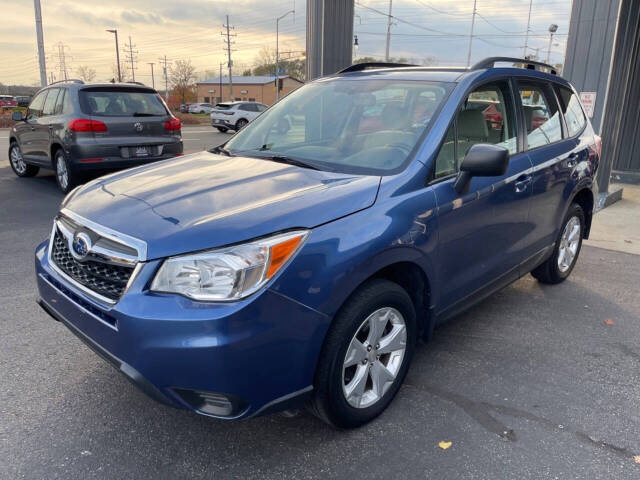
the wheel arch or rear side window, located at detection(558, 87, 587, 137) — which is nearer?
rear side window, located at detection(558, 87, 587, 137)

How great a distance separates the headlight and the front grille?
0.21 metres

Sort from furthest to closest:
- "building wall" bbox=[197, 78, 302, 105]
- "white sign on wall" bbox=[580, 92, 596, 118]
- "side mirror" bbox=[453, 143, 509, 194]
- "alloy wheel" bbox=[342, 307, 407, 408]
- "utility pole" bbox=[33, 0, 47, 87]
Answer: "building wall" bbox=[197, 78, 302, 105] → "utility pole" bbox=[33, 0, 47, 87] → "white sign on wall" bbox=[580, 92, 596, 118] → "side mirror" bbox=[453, 143, 509, 194] → "alloy wheel" bbox=[342, 307, 407, 408]

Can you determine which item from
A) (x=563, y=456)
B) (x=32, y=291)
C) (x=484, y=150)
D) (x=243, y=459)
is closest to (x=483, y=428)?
(x=563, y=456)

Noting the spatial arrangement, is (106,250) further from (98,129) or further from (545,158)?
(98,129)

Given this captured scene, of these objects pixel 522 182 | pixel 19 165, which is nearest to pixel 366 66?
pixel 522 182

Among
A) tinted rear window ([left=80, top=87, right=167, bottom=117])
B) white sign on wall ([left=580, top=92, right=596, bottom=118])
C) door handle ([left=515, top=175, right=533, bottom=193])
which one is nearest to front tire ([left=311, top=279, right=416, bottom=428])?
door handle ([left=515, top=175, right=533, bottom=193])

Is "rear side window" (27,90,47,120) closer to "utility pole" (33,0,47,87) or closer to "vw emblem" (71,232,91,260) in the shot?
"vw emblem" (71,232,91,260)

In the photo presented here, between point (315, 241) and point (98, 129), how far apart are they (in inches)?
267

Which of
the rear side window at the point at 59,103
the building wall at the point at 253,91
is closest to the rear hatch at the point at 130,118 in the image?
the rear side window at the point at 59,103

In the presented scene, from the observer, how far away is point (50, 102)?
28.6 ft

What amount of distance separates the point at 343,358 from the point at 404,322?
528 mm

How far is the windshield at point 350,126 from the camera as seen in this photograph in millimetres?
2977

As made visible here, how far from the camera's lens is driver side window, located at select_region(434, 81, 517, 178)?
3.00 meters

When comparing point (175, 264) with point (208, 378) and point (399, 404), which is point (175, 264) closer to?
point (208, 378)
